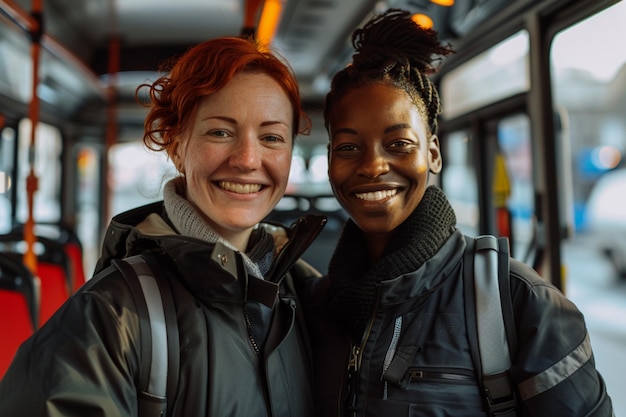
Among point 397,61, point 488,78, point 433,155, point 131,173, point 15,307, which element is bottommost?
point 15,307

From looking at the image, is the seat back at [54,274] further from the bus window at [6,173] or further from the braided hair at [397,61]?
the braided hair at [397,61]

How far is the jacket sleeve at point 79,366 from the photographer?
0.91 metres

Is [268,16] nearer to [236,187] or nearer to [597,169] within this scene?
[236,187]

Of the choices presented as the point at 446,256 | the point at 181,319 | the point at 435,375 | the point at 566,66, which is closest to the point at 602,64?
the point at 566,66

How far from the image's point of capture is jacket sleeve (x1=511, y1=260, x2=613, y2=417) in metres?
1.05

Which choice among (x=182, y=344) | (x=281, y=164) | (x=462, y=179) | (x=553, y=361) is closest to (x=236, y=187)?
(x=281, y=164)

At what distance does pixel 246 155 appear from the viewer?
1.23 metres

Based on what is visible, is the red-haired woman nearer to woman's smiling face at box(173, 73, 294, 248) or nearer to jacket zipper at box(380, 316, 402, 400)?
woman's smiling face at box(173, 73, 294, 248)

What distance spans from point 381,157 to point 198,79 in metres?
0.45

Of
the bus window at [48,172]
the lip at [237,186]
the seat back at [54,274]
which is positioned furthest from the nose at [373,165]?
the bus window at [48,172]

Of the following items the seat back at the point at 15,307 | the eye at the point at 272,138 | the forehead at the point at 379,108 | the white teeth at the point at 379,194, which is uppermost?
the forehead at the point at 379,108

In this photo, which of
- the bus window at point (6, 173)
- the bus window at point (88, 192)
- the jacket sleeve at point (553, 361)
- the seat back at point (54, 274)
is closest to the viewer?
the jacket sleeve at point (553, 361)

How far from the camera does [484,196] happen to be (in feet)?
10.8

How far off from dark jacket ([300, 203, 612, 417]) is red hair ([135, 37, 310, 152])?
51 cm
